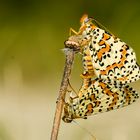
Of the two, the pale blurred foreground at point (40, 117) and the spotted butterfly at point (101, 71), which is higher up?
the spotted butterfly at point (101, 71)

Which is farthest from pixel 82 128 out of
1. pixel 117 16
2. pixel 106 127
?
pixel 117 16

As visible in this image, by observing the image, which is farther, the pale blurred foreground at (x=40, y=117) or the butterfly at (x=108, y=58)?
the pale blurred foreground at (x=40, y=117)

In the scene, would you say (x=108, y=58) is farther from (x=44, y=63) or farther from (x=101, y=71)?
(x=44, y=63)

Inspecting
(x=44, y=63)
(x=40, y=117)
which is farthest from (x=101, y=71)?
(x=44, y=63)

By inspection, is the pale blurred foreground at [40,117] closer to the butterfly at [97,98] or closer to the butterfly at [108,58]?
the butterfly at [97,98]

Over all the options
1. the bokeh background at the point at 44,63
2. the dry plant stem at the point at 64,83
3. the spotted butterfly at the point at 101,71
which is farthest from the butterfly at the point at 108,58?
the bokeh background at the point at 44,63

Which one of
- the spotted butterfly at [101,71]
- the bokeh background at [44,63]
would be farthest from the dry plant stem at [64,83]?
the bokeh background at [44,63]

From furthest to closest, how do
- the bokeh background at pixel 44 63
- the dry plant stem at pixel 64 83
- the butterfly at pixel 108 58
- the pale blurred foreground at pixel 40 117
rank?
the bokeh background at pixel 44 63
the pale blurred foreground at pixel 40 117
the butterfly at pixel 108 58
the dry plant stem at pixel 64 83

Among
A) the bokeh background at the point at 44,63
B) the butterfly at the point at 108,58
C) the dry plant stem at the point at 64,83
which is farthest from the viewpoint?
the bokeh background at the point at 44,63

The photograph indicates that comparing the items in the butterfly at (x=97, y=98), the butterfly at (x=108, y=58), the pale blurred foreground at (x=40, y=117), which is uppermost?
the butterfly at (x=108, y=58)
